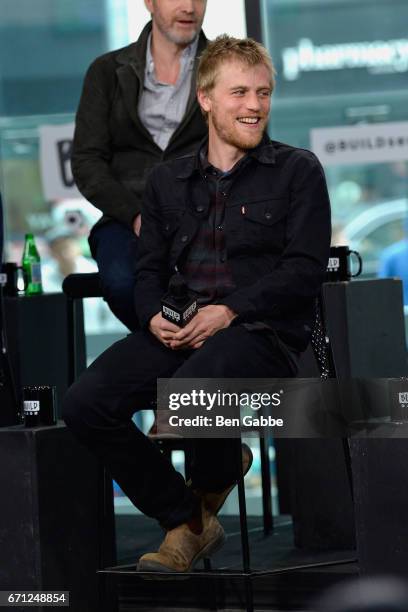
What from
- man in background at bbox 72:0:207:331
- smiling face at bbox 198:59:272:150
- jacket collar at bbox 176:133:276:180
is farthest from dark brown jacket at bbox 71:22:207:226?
smiling face at bbox 198:59:272:150

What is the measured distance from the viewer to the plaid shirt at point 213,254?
3.17 m

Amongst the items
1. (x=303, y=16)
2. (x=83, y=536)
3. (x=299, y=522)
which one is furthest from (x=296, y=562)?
(x=303, y=16)

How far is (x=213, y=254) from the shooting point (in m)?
3.20

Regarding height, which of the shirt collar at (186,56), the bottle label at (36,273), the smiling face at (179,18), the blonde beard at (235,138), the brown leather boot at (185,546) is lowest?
the brown leather boot at (185,546)

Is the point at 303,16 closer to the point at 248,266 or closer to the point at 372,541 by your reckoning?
the point at 248,266

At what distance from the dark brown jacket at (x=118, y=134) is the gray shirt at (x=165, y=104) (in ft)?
0.12

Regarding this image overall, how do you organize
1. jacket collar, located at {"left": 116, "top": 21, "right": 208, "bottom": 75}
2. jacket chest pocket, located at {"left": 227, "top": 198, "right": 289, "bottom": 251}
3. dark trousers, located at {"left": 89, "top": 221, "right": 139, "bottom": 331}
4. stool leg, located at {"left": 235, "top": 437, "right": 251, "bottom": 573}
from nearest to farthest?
stool leg, located at {"left": 235, "top": 437, "right": 251, "bottom": 573} < jacket chest pocket, located at {"left": 227, "top": 198, "right": 289, "bottom": 251} < dark trousers, located at {"left": 89, "top": 221, "right": 139, "bottom": 331} < jacket collar, located at {"left": 116, "top": 21, "right": 208, "bottom": 75}

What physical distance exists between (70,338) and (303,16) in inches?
99.4

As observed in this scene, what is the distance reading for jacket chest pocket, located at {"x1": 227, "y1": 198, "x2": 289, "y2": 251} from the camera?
316 cm

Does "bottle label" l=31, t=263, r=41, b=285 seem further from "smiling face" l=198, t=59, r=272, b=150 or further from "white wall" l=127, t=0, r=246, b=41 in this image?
"white wall" l=127, t=0, r=246, b=41

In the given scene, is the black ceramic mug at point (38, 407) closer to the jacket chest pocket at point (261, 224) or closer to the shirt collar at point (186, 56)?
the jacket chest pocket at point (261, 224)

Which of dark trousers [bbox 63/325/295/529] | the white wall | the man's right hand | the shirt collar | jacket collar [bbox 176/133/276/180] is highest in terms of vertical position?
the white wall

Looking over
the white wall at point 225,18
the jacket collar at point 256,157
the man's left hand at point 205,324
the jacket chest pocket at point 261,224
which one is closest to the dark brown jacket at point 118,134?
the jacket collar at point 256,157

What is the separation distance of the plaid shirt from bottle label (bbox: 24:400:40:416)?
1.62 ft
